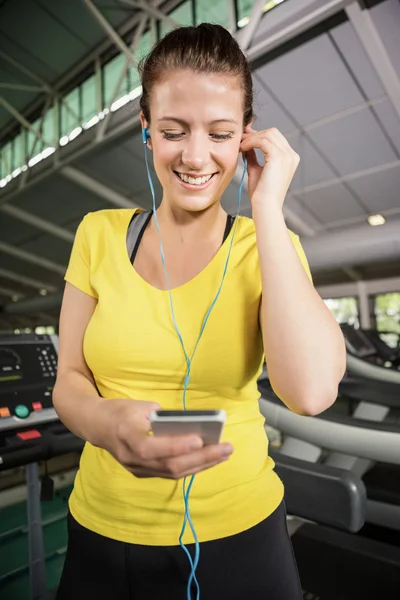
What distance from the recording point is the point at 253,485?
2.33 ft

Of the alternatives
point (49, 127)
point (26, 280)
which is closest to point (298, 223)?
point (49, 127)

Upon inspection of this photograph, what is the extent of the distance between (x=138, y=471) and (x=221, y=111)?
1.82 ft

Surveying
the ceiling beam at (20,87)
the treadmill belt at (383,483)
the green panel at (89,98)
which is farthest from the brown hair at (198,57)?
the ceiling beam at (20,87)

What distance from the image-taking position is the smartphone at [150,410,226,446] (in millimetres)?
440

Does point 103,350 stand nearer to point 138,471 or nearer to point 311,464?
point 138,471

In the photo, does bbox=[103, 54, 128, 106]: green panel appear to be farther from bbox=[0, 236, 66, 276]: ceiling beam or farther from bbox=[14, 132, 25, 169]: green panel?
bbox=[0, 236, 66, 276]: ceiling beam

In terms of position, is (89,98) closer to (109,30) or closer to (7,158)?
(109,30)

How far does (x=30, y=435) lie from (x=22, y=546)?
129 cm

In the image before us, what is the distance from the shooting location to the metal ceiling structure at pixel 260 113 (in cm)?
473

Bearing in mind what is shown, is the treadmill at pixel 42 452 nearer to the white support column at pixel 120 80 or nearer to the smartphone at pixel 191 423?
the smartphone at pixel 191 423

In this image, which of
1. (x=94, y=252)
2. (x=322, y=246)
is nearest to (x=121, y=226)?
(x=94, y=252)

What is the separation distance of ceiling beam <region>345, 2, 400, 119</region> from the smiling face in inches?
182

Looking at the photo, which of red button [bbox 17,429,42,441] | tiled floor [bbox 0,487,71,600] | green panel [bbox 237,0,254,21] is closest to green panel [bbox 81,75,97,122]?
green panel [bbox 237,0,254,21]

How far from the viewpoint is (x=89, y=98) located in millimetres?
8125
